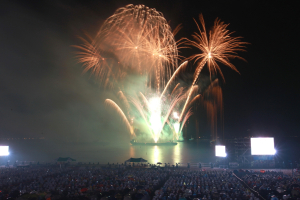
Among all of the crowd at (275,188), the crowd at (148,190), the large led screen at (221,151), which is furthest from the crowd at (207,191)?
the large led screen at (221,151)

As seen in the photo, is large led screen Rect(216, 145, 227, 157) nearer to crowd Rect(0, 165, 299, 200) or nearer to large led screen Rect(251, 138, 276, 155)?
large led screen Rect(251, 138, 276, 155)

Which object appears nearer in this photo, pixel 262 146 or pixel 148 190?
pixel 148 190

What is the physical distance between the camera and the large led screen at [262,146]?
25.7m

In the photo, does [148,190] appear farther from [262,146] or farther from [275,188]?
[262,146]

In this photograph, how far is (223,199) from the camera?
1152 cm

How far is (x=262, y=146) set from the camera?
25.9 metres

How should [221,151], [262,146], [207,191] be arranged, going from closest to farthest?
[207,191] → [262,146] → [221,151]

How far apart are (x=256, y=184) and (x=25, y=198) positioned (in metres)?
13.8

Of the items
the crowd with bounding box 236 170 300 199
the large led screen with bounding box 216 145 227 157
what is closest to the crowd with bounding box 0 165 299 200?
the crowd with bounding box 236 170 300 199

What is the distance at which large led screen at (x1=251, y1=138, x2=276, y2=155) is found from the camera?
84.2 ft

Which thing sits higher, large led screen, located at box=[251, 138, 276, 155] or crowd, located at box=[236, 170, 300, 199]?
large led screen, located at box=[251, 138, 276, 155]

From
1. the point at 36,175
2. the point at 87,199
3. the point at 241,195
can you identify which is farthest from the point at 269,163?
the point at 36,175

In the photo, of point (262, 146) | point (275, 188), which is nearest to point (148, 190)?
point (275, 188)

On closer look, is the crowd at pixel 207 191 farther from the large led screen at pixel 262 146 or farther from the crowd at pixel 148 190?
the large led screen at pixel 262 146
